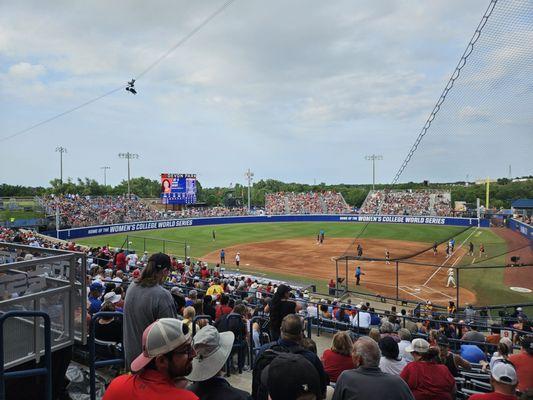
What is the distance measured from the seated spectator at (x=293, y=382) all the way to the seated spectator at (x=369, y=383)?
0.72m

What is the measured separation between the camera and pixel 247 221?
64812 millimetres

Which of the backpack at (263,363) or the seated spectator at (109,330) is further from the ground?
the backpack at (263,363)

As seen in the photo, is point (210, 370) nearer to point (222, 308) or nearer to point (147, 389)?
point (147, 389)

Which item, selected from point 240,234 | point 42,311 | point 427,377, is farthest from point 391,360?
point 240,234

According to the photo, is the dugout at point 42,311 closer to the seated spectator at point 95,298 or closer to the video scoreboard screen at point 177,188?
the seated spectator at point 95,298

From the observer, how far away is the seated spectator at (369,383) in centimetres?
297

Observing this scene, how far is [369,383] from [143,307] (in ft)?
7.99

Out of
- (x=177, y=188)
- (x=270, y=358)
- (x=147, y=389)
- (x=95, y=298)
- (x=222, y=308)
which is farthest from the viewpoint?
(x=177, y=188)

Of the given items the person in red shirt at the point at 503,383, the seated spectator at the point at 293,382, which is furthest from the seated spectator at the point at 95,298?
the person in red shirt at the point at 503,383

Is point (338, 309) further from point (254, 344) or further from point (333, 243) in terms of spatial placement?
point (333, 243)

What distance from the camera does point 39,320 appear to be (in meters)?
4.25

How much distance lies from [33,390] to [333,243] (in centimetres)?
4008

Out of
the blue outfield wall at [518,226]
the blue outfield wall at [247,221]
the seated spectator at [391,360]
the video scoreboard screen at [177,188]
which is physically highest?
the video scoreboard screen at [177,188]

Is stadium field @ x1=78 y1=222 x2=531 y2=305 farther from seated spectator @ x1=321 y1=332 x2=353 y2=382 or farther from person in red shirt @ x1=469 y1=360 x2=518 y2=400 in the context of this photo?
person in red shirt @ x1=469 y1=360 x2=518 y2=400
